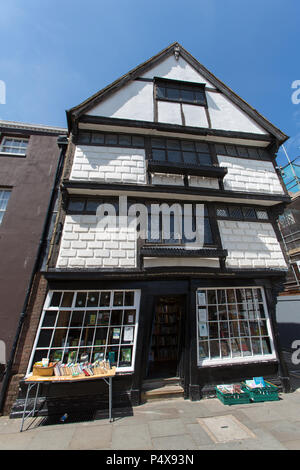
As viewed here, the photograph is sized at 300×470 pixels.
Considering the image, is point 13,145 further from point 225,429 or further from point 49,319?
point 225,429

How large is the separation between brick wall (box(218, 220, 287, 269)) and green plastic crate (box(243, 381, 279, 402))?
3479 mm

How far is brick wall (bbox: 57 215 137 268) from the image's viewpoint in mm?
5730

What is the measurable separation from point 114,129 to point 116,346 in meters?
7.60

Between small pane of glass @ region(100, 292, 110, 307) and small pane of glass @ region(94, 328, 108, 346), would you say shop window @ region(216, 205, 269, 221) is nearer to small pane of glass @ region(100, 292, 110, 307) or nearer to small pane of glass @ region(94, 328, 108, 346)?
small pane of glass @ region(100, 292, 110, 307)

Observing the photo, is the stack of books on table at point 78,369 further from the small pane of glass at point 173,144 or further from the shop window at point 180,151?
the small pane of glass at point 173,144

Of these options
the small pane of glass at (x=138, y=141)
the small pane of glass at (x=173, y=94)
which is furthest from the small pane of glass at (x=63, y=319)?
the small pane of glass at (x=173, y=94)

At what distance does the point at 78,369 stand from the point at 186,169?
691 cm

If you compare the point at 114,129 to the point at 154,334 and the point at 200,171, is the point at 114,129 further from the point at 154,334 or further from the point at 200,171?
the point at 154,334

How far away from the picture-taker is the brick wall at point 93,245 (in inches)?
226

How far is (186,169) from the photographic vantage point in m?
6.92

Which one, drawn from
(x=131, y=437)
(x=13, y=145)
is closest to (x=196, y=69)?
(x=13, y=145)

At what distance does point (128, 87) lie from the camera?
8094 mm

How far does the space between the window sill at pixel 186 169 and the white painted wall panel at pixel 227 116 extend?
8.13 ft
